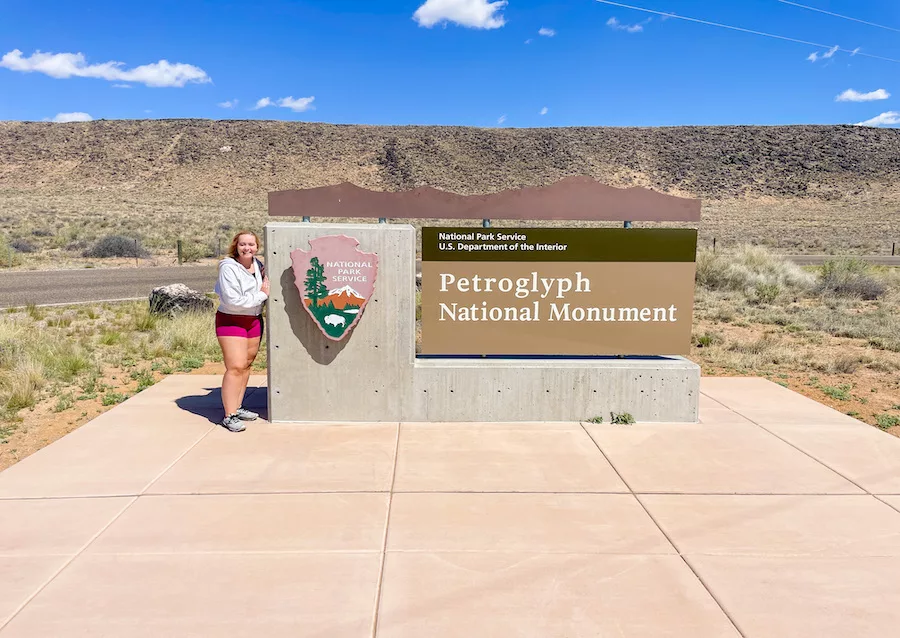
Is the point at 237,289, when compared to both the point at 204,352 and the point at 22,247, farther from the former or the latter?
the point at 22,247

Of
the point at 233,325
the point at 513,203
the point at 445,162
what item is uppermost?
the point at 445,162

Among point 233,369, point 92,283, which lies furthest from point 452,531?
point 92,283

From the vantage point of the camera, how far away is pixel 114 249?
27.4 m

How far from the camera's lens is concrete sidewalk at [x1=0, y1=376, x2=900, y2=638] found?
321 centimetres

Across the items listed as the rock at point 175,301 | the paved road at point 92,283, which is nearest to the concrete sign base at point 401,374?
the rock at point 175,301

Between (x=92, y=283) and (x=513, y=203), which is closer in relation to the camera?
(x=513, y=203)

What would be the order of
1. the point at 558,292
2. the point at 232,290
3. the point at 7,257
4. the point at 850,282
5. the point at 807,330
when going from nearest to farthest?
the point at 232,290 < the point at 558,292 < the point at 807,330 < the point at 850,282 < the point at 7,257

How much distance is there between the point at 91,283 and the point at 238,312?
15.8 m

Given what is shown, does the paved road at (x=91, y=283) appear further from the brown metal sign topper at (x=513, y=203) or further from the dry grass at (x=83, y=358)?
the brown metal sign topper at (x=513, y=203)

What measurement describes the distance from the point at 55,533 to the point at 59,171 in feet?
258

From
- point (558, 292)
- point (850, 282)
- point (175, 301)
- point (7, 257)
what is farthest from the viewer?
point (7, 257)

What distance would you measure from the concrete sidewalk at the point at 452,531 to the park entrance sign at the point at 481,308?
0.28 meters

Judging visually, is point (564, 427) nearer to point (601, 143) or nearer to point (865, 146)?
point (601, 143)

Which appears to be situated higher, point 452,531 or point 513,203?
point 513,203
